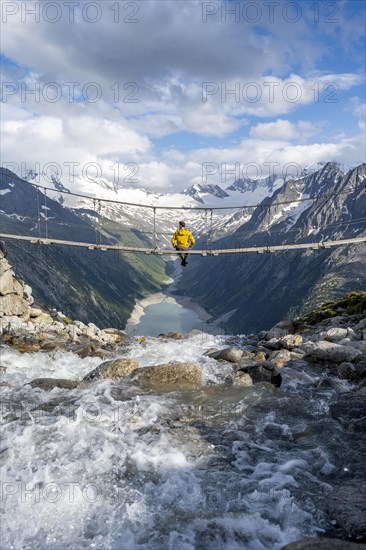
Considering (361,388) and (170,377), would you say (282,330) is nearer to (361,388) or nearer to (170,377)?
(361,388)

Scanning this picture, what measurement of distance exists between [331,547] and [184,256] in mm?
16879

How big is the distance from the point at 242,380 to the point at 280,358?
13.8 ft

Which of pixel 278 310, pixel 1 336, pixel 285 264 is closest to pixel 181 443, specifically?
pixel 1 336

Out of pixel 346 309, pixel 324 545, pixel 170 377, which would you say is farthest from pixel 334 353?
pixel 346 309

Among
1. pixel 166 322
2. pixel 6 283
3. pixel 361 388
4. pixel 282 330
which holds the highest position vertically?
pixel 6 283

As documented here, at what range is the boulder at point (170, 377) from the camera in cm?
1480

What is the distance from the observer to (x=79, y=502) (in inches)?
302

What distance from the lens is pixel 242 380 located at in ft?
50.6

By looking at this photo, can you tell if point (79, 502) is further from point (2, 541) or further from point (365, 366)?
point (365, 366)

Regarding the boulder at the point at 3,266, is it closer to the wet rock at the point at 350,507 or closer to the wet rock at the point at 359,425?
the wet rock at the point at 359,425

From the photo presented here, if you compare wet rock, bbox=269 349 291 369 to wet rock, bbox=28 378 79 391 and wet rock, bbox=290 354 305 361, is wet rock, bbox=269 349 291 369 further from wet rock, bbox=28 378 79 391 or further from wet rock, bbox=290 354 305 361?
wet rock, bbox=28 378 79 391

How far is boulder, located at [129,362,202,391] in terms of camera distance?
48.5ft

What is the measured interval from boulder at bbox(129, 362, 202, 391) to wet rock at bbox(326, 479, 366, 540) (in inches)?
284

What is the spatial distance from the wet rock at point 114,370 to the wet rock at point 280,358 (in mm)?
6611
